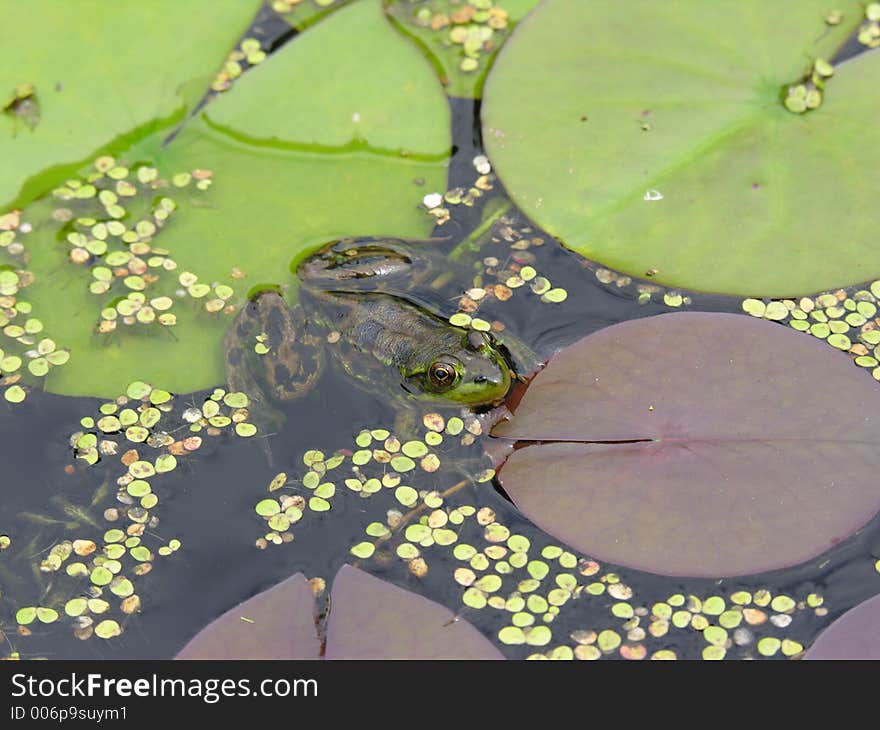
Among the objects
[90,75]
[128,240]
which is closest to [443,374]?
[128,240]

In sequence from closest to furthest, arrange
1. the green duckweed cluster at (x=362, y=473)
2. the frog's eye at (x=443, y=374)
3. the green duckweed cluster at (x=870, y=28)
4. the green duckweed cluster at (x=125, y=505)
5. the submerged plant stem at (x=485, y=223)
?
the green duckweed cluster at (x=125, y=505) < the green duckweed cluster at (x=362, y=473) < the frog's eye at (x=443, y=374) < the submerged plant stem at (x=485, y=223) < the green duckweed cluster at (x=870, y=28)

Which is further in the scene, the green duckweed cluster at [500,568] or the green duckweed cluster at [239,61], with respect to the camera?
the green duckweed cluster at [239,61]

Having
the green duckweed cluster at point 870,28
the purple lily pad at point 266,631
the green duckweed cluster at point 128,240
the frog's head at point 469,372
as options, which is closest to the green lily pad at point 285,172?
Answer: the green duckweed cluster at point 128,240

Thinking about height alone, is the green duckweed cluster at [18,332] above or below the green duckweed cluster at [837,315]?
above

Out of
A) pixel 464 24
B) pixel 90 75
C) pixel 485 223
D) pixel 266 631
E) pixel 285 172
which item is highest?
pixel 90 75

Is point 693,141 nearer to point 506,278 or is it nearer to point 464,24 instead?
point 506,278

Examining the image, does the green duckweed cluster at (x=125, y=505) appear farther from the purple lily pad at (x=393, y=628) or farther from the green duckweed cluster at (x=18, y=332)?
the purple lily pad at (x=393, y=628)
